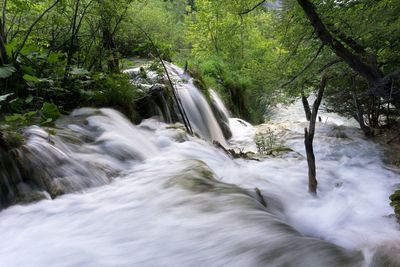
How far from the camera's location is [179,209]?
12.0 ft

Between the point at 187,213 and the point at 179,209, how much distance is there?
13cm

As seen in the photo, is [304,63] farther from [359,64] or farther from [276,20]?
[359,64]

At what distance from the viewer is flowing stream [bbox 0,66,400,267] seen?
2877mm

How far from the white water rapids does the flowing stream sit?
0.03ft

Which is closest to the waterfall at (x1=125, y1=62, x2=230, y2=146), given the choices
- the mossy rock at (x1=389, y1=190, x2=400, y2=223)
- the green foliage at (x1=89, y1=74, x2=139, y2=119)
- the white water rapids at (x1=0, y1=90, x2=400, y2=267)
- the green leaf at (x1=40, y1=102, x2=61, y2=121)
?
the green foliage at (x1=89, y1=74, x2=139, y2=119)

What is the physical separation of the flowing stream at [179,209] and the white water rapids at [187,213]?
0.01 metres

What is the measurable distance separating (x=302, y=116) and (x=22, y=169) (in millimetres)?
18089

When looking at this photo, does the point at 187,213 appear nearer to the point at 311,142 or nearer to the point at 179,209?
the point at 179,209

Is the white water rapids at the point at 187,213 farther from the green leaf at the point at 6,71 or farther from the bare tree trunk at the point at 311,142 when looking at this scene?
the green leaf at the point at 6,71

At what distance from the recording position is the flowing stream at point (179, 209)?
2.88 m

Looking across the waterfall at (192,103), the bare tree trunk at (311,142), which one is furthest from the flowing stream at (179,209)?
the waterfall at (192,103)

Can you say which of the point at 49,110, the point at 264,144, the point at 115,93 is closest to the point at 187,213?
the point at 49,110

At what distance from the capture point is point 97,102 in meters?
7.18

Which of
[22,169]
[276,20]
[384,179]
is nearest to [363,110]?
[276,20]
